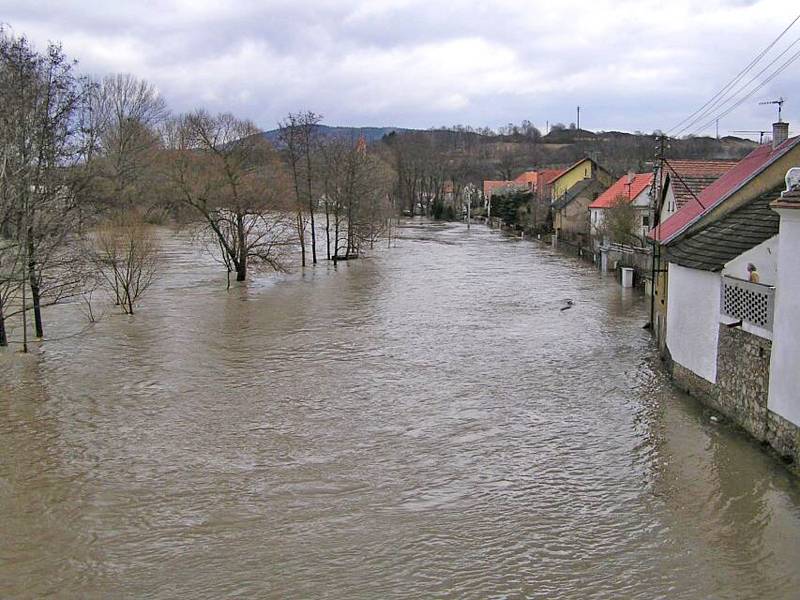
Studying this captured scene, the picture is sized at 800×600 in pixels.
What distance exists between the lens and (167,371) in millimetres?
17469

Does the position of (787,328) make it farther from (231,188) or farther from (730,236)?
(231,188)

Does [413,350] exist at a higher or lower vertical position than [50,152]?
lower

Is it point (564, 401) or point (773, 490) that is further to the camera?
point (564, 401)

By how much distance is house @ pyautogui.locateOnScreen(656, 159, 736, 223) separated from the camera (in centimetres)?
2361

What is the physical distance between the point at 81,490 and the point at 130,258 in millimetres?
16777

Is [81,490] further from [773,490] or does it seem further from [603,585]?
[773,490]

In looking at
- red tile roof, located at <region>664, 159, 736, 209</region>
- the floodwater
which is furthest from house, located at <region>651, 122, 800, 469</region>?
red tile roof, located at <region>664, 159, 736, 209</region>

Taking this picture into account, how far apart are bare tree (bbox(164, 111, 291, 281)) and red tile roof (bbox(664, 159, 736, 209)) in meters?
18.3

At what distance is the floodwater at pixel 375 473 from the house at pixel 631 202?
19165mm

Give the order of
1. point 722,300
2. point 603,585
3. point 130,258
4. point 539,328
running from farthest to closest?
point 130,258, point 539,328, point 722,300, point 603,585

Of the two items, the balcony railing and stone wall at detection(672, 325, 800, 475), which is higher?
the balcony railing

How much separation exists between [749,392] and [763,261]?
2.09 m

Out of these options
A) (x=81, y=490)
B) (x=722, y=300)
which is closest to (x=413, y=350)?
(x=722, y=300)

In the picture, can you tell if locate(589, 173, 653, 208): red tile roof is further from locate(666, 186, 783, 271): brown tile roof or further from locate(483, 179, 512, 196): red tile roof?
locate(483, 179, 512, 196): red tile roof
